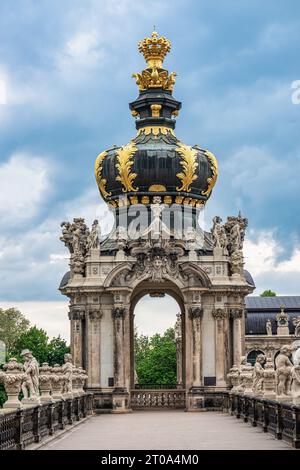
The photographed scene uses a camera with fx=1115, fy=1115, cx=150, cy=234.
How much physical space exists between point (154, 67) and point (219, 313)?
12916mm

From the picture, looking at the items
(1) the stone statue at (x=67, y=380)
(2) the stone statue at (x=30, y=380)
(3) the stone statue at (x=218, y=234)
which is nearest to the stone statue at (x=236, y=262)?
(3) the stone statue at (x=218, y=234)

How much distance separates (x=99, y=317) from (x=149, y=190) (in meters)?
6.86

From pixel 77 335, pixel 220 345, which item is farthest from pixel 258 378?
pixel 77 335

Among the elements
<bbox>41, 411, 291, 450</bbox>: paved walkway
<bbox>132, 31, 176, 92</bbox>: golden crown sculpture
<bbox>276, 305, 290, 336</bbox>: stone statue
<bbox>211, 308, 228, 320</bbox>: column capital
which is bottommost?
<bbox>41, 411, 291, 450</bbox>: paved walkway

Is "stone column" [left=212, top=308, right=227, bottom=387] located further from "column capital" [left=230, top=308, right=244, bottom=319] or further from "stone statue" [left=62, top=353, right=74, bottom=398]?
"stone statue" [left=62, top=353, right=74, bottom=398]

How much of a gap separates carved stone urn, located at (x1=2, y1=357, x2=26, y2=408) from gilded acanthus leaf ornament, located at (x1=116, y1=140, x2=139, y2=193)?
2545 cm

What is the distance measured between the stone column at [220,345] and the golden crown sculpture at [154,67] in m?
12.0

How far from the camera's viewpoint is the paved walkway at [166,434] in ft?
85.3

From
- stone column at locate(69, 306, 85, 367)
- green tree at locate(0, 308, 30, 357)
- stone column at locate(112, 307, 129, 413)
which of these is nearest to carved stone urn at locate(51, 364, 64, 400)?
→ stone column at locate(112, 307, 129, 413)

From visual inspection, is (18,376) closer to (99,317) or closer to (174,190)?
(99,317)

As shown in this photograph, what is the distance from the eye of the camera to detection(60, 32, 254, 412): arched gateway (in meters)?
46.0

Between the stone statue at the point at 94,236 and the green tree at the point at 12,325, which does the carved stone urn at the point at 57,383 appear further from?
the green tree at the point at 12,325

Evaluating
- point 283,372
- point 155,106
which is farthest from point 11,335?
point 283,372

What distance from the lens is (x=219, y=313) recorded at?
46594 mm
